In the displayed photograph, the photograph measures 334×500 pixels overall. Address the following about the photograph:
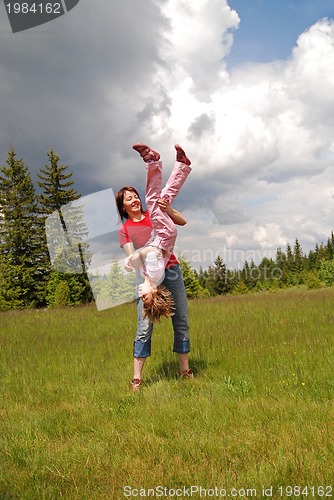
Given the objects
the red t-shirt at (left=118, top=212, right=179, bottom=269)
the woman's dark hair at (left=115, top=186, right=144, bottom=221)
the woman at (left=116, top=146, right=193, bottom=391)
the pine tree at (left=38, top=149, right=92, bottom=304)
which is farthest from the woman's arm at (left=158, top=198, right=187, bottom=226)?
the pine tree at (left=38, top=149, right=92, bottom=304)

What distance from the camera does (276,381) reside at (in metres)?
3.78

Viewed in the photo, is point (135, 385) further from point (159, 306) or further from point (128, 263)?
point (128, 263)

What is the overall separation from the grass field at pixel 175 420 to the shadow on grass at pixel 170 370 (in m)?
0.02

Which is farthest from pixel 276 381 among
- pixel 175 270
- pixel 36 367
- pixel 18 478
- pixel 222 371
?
pixel 36 367

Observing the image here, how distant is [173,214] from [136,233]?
1.50ft

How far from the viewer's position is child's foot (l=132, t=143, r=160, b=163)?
3479 mm

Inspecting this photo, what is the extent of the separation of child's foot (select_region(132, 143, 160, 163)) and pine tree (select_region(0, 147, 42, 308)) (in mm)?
26757

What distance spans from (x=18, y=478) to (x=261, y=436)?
1618 mm

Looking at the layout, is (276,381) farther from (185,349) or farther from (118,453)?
(118,453)

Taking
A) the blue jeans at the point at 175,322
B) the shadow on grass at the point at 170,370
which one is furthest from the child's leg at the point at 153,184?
the shadow on grass at the point at 170,370

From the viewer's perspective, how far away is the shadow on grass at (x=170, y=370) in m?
4.35

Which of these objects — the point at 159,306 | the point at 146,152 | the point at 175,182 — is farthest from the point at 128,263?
the point at 146,152

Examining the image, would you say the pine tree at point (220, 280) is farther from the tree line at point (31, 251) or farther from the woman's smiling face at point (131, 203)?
the woman's smiling face at point (131, 203)

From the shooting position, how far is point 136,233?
3955 mm
